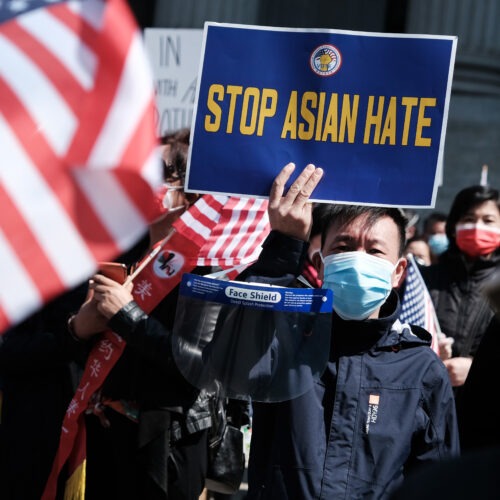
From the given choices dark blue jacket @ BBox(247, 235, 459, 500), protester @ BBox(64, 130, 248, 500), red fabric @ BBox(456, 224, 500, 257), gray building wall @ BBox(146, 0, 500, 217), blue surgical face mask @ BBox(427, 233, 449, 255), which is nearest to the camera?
dark blue jacket @ BBox(247, 235, 459, 500)

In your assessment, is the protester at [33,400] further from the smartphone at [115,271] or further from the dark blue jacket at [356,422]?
the dark blue jacket at [356,422]

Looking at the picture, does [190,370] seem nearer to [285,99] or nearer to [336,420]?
[336,420]

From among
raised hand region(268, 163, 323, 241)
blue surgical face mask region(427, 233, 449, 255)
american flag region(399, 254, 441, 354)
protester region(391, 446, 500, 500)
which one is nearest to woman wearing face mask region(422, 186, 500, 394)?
american flag region(399, 254, 441, 354)

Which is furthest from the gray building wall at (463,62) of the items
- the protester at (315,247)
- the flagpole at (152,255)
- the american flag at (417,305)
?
the flagpole at (152,255)

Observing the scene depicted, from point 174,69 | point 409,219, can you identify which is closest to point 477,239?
point 409,219

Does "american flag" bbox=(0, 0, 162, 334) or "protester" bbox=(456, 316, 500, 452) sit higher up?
"american flag" bbox=(0, 0, 162, 334)

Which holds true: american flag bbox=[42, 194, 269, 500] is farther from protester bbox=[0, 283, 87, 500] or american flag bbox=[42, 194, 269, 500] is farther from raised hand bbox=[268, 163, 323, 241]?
raised hand bbox=[268, 163, 323, 241]

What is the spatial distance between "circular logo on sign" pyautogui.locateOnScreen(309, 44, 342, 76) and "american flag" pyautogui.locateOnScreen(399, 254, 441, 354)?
5.79 feet

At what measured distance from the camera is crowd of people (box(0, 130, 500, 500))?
304cm

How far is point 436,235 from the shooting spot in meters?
9.20

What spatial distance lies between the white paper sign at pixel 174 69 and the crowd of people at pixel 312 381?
8.24 ft

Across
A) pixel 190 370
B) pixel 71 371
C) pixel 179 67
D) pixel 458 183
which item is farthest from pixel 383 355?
pixel 458 183

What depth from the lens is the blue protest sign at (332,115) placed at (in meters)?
3.21

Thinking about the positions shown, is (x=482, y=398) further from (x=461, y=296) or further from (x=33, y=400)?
(x=461, y=296)
